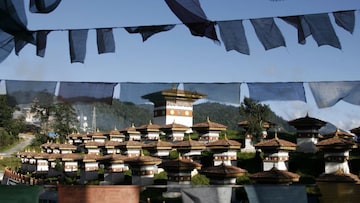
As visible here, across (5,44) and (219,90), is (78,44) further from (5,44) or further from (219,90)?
(219,90)

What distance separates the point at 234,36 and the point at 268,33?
0.72 meters

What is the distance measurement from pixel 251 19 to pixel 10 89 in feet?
18.8

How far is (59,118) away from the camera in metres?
55.7

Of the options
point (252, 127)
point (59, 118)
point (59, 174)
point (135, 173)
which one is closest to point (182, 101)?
point (252, 127)

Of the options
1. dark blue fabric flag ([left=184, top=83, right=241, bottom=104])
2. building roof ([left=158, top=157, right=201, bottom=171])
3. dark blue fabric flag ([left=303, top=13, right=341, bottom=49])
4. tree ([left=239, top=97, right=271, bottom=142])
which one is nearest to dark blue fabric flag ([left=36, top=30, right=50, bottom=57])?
dark blue fabric flag ([left=184, top=83, right=241, bottom=104])

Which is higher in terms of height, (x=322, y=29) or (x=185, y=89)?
(x=322, y=29)

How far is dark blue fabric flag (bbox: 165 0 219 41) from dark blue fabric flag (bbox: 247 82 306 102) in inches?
62.6

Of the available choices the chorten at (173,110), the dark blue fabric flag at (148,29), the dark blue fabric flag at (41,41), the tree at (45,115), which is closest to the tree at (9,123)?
the tree at (45,115)

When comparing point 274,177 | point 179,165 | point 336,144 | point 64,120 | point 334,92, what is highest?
point 334,92

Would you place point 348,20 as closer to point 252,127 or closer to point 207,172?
point 207,172

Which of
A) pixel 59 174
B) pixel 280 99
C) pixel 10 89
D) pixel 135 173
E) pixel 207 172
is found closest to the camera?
pixel 280 99

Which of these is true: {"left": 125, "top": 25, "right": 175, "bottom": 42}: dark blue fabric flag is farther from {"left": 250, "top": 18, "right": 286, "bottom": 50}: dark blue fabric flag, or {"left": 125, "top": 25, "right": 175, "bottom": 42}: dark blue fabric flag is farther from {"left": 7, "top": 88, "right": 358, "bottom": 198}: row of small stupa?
{"left": 7, "top": 88, "right": 358, "bottom": 198}: row of small stupa

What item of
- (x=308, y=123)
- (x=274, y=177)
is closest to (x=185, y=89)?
(x=274, y=177)

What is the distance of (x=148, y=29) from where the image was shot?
9.31m
